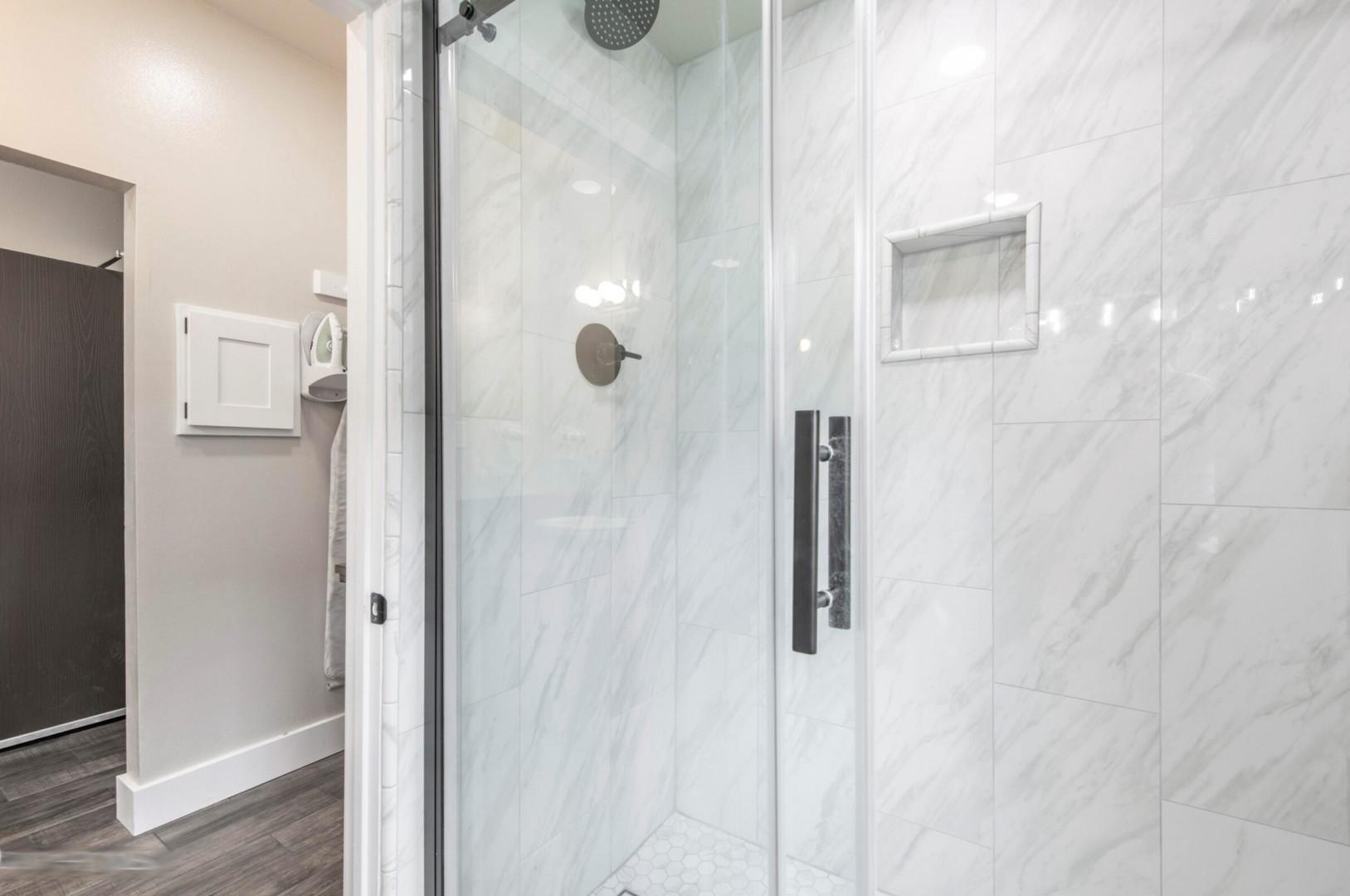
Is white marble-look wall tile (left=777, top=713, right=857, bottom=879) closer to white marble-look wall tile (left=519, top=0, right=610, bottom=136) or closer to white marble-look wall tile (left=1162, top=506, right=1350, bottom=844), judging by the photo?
white marble-look wall tile (left=1162, top=506, right=1350, bottom=844)

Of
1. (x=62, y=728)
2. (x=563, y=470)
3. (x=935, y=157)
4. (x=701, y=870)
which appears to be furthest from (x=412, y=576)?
(x=62, y=728)

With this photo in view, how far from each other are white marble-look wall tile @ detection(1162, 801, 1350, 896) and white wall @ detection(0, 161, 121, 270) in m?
4.09

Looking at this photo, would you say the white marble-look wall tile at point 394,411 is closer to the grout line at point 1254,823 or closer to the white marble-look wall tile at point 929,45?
the white marble-look wall tile at point 929,45

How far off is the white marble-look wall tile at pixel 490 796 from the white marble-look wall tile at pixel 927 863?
3.44 ft

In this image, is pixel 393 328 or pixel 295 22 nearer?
pixel 393 328

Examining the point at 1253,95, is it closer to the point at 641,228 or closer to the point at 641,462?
the point at 641,228

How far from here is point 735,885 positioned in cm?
93

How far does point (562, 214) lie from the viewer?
1091mm

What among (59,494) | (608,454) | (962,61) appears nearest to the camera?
(608,454)

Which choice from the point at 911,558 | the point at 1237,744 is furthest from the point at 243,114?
the point at 1237,744

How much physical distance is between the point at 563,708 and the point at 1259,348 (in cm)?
151

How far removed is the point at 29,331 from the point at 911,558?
331 centimetres

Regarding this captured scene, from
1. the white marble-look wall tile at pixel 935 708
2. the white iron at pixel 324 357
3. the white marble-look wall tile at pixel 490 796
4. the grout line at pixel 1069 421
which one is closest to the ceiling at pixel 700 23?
the grout line at pixel 1069 421

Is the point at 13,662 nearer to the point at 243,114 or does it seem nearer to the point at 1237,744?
the point at 243,114
